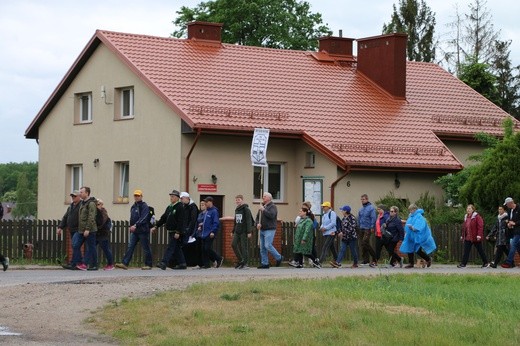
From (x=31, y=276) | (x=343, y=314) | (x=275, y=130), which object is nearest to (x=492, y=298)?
(x=343, y=314)

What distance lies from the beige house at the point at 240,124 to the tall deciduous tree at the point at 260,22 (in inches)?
601

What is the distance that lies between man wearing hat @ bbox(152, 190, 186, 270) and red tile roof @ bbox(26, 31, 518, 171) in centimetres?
1007

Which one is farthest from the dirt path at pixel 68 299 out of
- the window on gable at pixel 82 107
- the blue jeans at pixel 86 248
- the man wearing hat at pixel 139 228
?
the window on gable at pixel 82 107

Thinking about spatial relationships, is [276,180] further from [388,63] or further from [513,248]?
[513,248]

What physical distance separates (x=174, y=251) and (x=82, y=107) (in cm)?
1816

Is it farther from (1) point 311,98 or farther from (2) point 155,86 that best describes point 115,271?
(1) point 311,98

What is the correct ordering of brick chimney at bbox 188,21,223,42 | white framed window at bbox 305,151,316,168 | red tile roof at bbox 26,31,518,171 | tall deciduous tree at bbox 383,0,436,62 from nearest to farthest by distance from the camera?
red tile roof at bbox 26,31,518,171 → white framed window at bbox 305,151,316,168 → brick chimney at bbox 188,21,223,42 → tall deciduous tree at bbox 383,0,436,62

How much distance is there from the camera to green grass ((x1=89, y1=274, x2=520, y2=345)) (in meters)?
13.9

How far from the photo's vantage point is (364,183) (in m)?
41.2

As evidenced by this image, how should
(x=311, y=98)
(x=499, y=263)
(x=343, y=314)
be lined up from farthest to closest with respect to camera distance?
(x=311, y=98), (x=499, y=263), (x=343, y=314)

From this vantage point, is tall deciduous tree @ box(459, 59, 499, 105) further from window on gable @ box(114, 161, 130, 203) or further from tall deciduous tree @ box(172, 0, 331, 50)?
window on gable @ box(114, 161, 130, 203)

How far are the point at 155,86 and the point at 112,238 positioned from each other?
31.9 ft

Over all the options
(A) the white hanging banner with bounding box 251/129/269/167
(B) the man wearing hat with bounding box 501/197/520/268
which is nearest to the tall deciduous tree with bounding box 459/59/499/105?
(B) the man wearing hat with bounding box 501/197/520/268

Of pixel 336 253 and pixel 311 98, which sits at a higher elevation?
pixel 311 98
